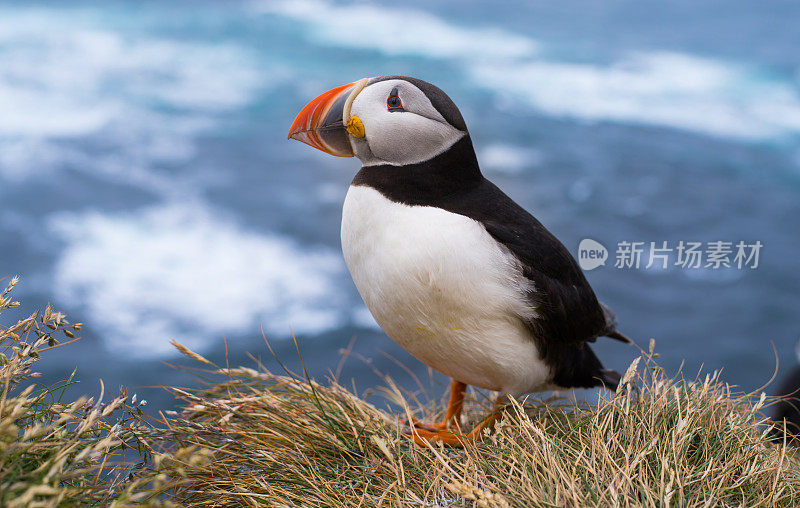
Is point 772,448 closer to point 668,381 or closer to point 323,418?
point 668,381

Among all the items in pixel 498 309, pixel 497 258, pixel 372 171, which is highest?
pixel 372 171

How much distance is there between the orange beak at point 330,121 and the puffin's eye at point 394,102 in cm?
13

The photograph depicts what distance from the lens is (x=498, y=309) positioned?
233cm

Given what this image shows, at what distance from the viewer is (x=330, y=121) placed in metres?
2.34

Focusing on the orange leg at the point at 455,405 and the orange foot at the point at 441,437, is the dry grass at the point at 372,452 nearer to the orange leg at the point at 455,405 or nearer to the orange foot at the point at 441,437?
the orange foot at the point at 441,437

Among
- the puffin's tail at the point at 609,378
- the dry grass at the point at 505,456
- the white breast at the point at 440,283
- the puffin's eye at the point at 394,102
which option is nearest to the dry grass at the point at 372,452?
the dry grass at the point at 505,456

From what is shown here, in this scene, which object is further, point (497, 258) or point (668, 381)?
point (668, 381)

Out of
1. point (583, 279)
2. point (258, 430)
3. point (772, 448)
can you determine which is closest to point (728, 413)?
point (772, 448)

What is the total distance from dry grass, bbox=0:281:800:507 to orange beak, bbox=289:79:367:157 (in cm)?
86

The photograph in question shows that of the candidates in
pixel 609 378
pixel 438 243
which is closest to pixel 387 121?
pixel 438 243

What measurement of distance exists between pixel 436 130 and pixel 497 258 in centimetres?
48

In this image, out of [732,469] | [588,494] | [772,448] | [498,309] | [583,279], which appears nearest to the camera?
[588,494]

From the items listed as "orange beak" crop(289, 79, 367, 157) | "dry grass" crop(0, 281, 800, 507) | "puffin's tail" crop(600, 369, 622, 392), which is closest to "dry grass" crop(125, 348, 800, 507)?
"dry grass" crop(0, 281, 800, 507)

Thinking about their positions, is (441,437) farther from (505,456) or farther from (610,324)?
(610,324)
